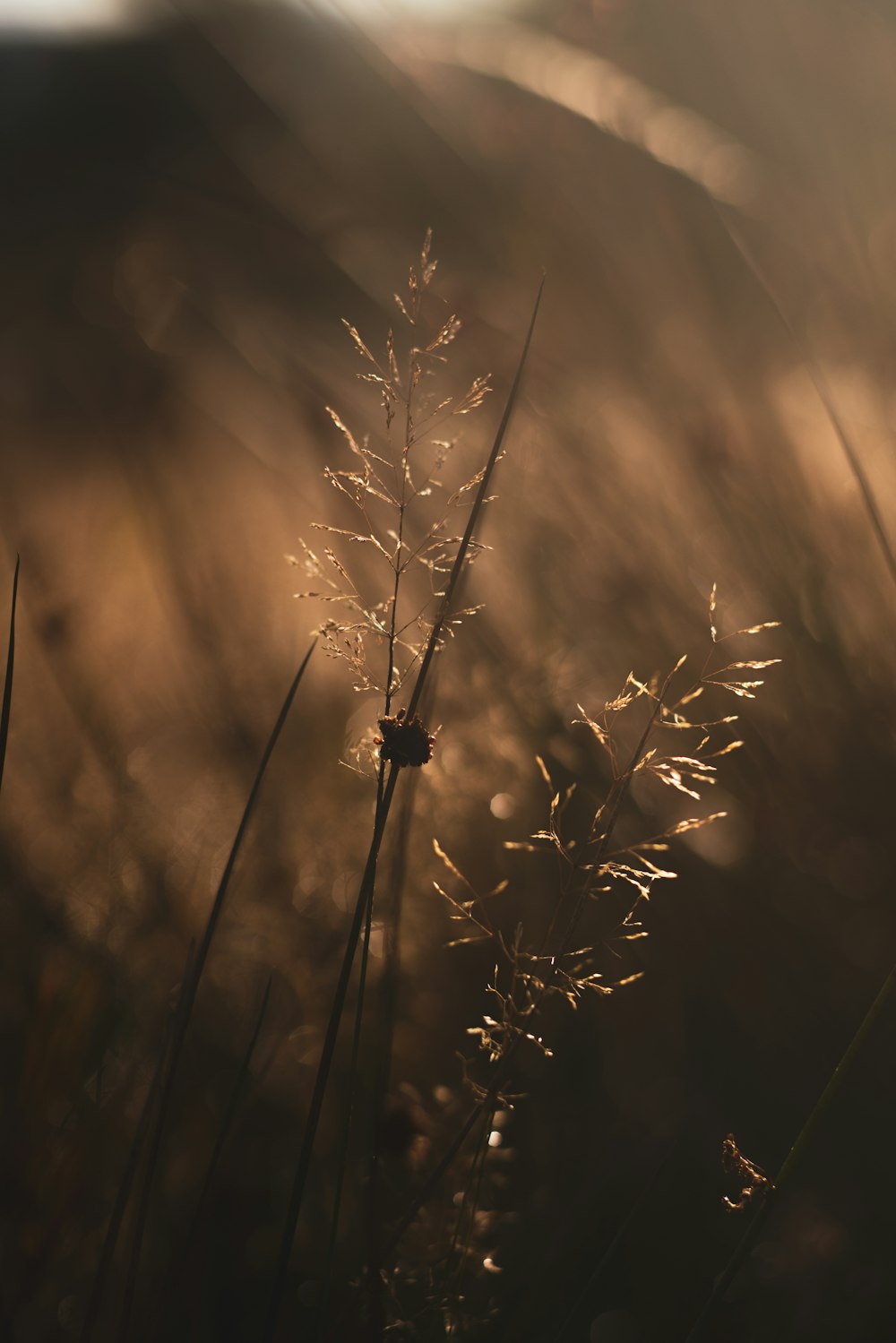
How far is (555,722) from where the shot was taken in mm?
773

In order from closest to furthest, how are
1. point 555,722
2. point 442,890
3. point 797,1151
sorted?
point 797,1151 < point 442,890 < point 555,722

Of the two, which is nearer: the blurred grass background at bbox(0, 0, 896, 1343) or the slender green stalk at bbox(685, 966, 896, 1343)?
the slender green stalk at bbox(685, 966, 896, 1343)

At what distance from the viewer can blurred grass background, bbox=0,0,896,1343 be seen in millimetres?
503

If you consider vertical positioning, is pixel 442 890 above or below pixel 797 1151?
above

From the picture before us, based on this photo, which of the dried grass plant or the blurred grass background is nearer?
the dried grass plant

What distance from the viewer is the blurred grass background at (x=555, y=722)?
50 cm

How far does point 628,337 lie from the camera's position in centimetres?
98

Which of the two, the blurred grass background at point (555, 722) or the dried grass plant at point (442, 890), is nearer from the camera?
the dried grass plant at point (442, 890)

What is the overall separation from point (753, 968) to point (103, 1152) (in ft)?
1.37

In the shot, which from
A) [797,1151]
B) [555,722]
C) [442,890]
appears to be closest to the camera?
[797,1151]

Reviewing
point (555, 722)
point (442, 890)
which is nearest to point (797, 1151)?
point (442, 890)

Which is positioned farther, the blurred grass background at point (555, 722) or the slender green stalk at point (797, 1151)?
the blurred grass background at point (555, 722)

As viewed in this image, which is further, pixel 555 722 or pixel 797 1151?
Result: pixel 555 722

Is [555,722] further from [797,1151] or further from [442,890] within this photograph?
[797,1151]
